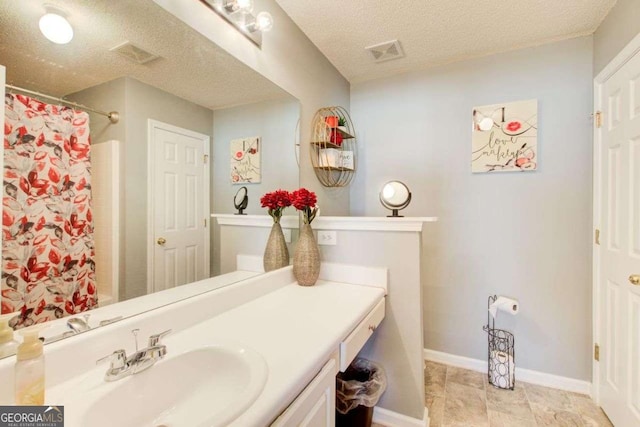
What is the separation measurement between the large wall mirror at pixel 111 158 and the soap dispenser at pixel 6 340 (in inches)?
2.6

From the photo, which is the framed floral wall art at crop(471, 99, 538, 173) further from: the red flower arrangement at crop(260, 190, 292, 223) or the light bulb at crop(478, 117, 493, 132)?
the red flower arrangement at crop(260, 190, 292, 223)

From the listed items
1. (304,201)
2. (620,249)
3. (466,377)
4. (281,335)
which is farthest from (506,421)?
(304,201)

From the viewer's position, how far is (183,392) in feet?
2.66

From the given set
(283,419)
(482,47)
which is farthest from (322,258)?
(482,47)

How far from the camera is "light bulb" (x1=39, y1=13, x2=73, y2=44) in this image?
74cm

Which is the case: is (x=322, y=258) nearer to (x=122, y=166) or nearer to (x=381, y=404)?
(x=381, y=404)

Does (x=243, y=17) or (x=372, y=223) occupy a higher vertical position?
(x=243, y=17)

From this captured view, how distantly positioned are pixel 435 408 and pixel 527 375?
825 millimetres

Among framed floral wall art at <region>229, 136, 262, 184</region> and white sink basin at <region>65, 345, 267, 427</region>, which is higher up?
framed floral wall art at <region>229, 136, 262, 184</region>

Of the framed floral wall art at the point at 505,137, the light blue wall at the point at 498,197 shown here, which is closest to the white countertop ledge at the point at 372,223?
the light blue wall at the point at 498,197

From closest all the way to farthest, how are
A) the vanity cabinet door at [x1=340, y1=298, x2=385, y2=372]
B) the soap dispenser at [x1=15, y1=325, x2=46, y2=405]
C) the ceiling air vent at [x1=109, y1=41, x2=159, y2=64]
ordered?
the soap dispenser at [x1=15, y1=325, x2=46, y2=405] < the ceiling air vent at [x1=109, y1=41, x2=159, y2=64] < the vanity cabinet door at [x1=340, y1=298, x2=385, y2=372]

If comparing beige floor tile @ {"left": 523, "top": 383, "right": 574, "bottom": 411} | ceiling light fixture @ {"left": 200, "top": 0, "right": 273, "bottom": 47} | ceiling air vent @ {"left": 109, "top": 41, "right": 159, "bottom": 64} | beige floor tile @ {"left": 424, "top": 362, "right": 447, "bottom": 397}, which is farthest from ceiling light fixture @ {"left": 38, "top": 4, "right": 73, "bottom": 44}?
beige floor tile @ {"left": 523, "top": 383, "right": 574, "bottom": 411}

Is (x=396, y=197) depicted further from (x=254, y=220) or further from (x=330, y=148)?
(x=254, y=220)

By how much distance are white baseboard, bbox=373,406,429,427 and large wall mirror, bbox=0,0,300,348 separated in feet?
4.02
